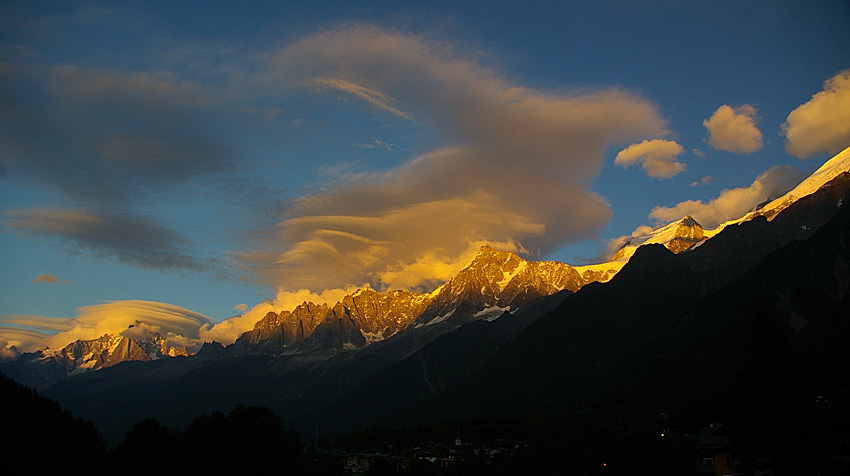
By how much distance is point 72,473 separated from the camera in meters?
147

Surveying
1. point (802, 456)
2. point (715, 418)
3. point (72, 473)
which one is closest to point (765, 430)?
point (802, 456)

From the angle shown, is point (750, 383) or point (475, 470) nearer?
point (750, 383)

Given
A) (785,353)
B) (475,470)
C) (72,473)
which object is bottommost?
(475,470)

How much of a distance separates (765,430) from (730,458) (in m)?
37.0

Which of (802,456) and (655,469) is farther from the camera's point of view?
(655,469)

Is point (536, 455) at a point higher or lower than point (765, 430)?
lower

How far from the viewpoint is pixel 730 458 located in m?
120

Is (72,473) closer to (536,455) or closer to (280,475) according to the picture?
(280,475)

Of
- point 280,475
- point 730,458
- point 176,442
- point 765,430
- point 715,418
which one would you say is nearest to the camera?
point 765,430

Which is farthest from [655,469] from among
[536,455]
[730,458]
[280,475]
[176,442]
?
[176,442]

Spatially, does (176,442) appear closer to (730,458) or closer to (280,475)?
(280,475)

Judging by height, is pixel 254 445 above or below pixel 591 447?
above

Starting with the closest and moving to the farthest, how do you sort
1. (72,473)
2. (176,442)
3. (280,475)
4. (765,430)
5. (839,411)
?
1. (765,430)
2. (839,411)
3. (280,475)
4. (72,473)
5. (176,442)

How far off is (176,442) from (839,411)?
13698cm
